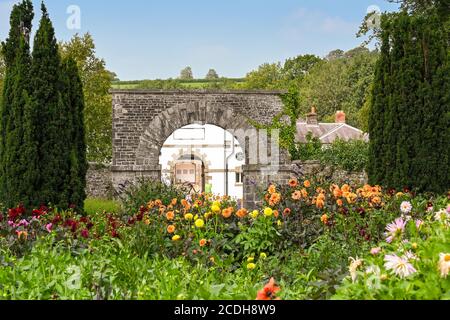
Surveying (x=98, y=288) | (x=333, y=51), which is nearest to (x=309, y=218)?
(x=98, y=288)

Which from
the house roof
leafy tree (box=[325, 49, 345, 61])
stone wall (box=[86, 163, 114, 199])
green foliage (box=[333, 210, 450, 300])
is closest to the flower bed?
green foliage (box=[333, 210, 450, 300])

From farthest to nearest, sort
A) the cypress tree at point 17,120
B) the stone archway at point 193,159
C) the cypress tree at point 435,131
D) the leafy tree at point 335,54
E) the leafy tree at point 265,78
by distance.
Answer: the leafy tree at point 335,54
the leafy tree at point 265,78
the stone archway at point 193,159
the cypress tree at point 435,131
the cypress tree at point 17,120

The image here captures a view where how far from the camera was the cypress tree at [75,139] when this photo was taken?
37.5ft

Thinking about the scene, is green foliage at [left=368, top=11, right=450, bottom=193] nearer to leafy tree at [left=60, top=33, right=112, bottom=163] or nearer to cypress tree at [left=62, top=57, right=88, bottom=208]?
cypress tree at [left=62, top=57, right=88, bottom=208]

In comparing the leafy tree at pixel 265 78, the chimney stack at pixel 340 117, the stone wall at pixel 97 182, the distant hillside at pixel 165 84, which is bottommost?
the stone wall at pixel 97 182

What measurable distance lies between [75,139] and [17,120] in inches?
42.9

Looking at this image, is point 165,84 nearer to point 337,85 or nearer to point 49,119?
point 337,85

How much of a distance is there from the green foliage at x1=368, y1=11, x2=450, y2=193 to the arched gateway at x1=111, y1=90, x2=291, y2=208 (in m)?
6.73

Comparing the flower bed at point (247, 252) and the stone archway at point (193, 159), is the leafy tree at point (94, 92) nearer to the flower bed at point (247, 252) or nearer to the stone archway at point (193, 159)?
the stone archway at point (193, 159)


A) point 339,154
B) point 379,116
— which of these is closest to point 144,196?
point 379,116

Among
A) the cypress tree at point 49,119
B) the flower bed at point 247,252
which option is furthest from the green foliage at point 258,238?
the cypress tree at point 49,119

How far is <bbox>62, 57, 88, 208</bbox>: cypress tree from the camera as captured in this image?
1142 centimetres

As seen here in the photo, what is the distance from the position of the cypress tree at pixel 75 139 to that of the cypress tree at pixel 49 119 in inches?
4.7
